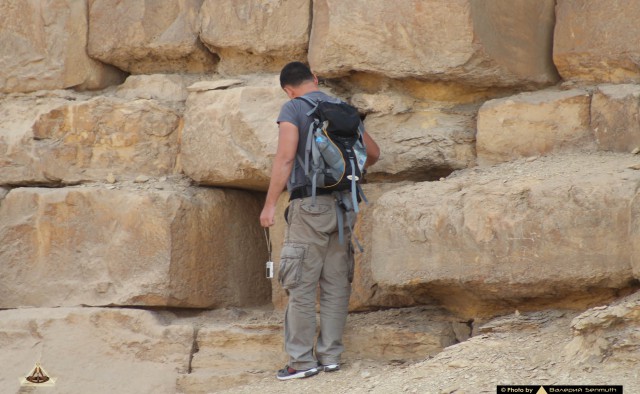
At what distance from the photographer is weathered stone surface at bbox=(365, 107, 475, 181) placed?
5887 millimetres

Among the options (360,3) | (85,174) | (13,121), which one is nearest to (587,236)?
(360,3)

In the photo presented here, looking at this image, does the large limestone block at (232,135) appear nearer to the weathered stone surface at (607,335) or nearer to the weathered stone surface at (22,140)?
the weathered stone surface at (22,140)

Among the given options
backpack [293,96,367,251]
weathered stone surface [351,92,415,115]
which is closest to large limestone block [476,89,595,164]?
weathered stone surface [351,92,415,115]

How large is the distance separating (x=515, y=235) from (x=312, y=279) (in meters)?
1.09

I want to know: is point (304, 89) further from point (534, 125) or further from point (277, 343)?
point (277, 343)

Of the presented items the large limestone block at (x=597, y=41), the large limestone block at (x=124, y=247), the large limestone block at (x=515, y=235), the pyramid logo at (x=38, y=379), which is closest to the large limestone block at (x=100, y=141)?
the large limestone block at (x=124, y=247)

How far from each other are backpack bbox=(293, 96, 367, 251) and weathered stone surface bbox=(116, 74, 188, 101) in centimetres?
136

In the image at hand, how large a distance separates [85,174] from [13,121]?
617mm

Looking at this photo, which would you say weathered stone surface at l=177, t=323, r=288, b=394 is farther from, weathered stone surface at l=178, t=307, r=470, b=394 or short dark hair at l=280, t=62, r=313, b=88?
short dark hair at l=280, t=62, r=313, b=88

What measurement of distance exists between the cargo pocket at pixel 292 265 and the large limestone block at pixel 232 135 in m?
0.77

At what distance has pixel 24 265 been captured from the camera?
6320 millimetres

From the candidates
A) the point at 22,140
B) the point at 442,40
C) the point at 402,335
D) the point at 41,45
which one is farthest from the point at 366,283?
the point at 41,45

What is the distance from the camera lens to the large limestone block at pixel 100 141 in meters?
6.41

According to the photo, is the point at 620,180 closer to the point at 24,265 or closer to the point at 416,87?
the point at 416,87
